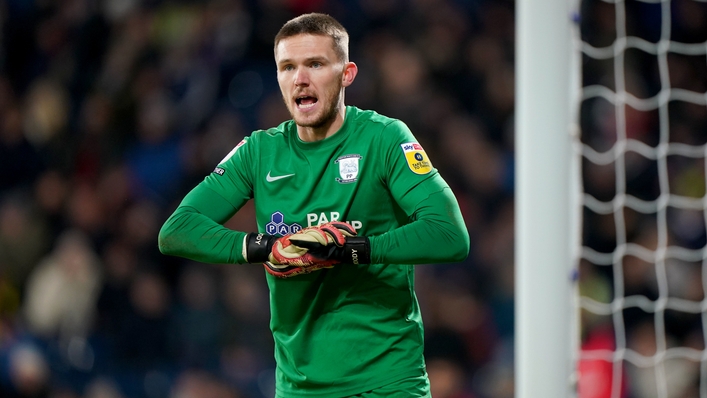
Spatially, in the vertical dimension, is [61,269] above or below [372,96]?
below

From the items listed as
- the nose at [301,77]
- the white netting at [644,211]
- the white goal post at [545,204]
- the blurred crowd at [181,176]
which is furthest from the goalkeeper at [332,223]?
the blurred crowd at [181,176]

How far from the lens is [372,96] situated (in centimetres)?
684

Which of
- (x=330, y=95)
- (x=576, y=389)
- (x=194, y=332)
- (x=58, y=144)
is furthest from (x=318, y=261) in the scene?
(x=58, y=144)

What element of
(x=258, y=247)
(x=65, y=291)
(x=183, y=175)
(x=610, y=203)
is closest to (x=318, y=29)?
(x=258, y=247)

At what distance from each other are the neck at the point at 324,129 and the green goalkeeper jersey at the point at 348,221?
0.03 m

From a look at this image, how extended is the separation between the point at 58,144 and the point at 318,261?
220 inches

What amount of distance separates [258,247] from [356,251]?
349 millimetres

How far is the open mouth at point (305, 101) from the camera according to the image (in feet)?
10.1

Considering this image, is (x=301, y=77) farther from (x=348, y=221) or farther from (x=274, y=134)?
(x=348, y=221)

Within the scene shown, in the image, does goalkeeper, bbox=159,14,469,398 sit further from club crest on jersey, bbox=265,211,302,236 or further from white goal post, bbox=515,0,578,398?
white goal post, bbox=515,0,578,398

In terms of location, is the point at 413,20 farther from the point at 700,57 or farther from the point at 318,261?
the point at 318,261

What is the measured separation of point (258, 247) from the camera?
114 inches

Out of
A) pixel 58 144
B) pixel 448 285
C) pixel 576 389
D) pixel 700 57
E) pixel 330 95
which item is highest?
pixel 700 57

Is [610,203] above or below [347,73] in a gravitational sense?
below
